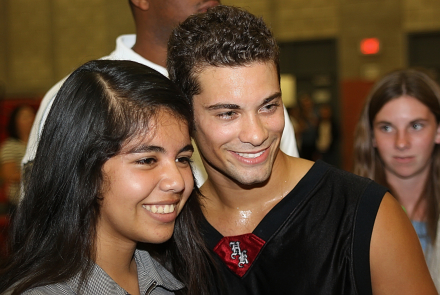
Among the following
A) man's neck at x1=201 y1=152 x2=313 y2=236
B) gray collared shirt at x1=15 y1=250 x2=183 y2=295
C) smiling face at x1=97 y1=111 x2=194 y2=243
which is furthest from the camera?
man's neck at x1=201 y1=152 x2=313 y2=236

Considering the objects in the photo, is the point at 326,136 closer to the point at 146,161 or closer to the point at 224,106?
the point at 224,106

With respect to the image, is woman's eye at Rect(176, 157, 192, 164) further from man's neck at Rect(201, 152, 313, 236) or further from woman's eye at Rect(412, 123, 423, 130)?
woman's eye at Rect(412, 123, 423, 130)

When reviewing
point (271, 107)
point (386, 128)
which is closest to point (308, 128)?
point (386, 128)

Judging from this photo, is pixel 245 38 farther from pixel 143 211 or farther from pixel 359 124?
pixel 359 124

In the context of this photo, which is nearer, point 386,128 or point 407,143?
point 407,143

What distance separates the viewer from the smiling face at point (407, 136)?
8.83 ft

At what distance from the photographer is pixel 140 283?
183 cm

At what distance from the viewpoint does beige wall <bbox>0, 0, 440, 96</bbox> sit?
8.60 metres

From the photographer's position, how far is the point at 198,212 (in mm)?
2064

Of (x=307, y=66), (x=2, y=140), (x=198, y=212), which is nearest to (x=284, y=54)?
(x=307, y=66)

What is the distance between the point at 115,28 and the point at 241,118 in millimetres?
8454

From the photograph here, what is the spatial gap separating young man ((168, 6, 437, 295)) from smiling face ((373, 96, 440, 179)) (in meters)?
0.91

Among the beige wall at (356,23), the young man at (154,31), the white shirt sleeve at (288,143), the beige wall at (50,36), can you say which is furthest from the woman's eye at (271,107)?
the beige wall at (50,36)

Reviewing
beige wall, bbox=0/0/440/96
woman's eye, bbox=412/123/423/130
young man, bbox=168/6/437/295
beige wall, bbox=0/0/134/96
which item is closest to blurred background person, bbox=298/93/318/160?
beige wall, bbox=0/0/440/96
